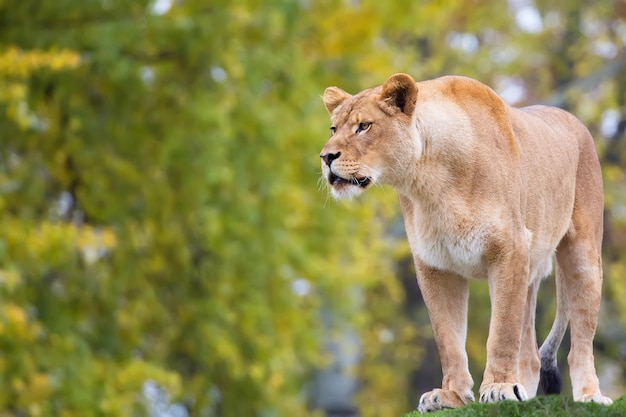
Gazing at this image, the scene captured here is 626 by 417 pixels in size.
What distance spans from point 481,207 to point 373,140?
583 mm

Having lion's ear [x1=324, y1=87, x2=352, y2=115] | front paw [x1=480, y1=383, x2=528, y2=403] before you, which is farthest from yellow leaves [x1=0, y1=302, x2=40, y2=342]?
front paw [x1=480, y1=383, x2=528, y2=403]

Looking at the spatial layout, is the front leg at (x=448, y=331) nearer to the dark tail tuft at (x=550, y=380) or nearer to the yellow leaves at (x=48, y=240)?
the dark tail tuft at (x=550, y=380)

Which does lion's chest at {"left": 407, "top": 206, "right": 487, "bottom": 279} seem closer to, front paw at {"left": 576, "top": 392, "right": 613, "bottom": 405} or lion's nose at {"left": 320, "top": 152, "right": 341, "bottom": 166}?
lion's nose at {"left": 320, "top": 152, "right": 341, "bottom": 166}

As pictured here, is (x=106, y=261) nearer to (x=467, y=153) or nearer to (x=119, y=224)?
(x=119, y=224)

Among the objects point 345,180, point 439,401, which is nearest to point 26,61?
point 345,180

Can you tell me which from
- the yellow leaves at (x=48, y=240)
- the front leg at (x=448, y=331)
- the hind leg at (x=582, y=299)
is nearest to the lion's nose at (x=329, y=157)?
the front leg at (x=448, y=331)

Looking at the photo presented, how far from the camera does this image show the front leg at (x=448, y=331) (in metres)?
5.73

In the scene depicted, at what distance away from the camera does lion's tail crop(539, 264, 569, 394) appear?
6.32 metres

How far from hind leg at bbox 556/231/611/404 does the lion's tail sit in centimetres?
8

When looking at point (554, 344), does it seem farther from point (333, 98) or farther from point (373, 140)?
point (333, 98)

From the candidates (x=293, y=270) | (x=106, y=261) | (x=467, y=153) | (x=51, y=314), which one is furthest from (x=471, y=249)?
(x=293, y=270)

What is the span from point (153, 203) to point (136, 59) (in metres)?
2.14

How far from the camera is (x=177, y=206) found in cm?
1778

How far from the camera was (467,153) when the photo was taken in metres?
5.86
